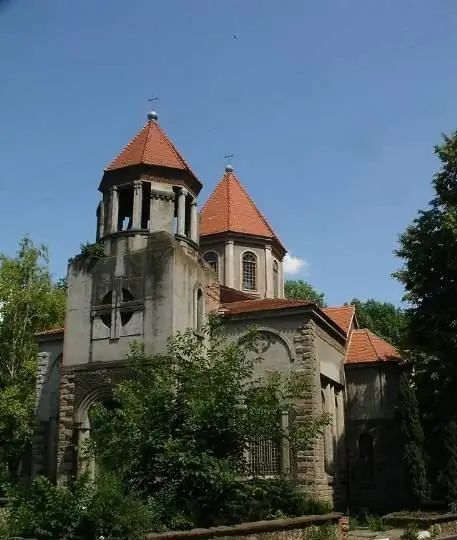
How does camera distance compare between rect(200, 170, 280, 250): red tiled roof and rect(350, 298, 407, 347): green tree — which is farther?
rect(350, 298, 407, 347): green tree

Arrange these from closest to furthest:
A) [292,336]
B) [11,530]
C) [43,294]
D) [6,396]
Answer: [11,530]
[292,336]
[6,396]
[43,294]

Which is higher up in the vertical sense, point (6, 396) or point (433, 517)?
point (6, 396)

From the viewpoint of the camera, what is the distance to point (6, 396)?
3103 centimetres

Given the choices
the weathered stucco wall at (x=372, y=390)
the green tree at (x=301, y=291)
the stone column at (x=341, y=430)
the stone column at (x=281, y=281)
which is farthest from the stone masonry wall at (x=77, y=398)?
the green tree at (x=301, y=291)

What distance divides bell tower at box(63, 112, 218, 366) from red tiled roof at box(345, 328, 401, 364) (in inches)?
278

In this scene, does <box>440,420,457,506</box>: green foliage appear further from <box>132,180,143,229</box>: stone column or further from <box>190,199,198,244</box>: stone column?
<box>132,180,143,229</box>: stone column

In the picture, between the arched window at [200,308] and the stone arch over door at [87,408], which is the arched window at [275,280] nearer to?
the arched window at [200,308]

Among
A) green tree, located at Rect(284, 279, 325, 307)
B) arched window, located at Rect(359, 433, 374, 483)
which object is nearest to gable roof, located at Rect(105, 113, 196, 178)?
arched window, located at Rect(359, 433, 374, 483)

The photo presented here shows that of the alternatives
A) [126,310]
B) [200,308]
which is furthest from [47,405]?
[200,308]

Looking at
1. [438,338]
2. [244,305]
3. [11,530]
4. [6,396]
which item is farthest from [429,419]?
[6,396]

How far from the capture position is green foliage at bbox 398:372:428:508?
21719 mm

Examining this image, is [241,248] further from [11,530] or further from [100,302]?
[11,530]

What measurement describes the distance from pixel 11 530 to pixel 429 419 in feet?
50.4

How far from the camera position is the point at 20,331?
34.3 metres
